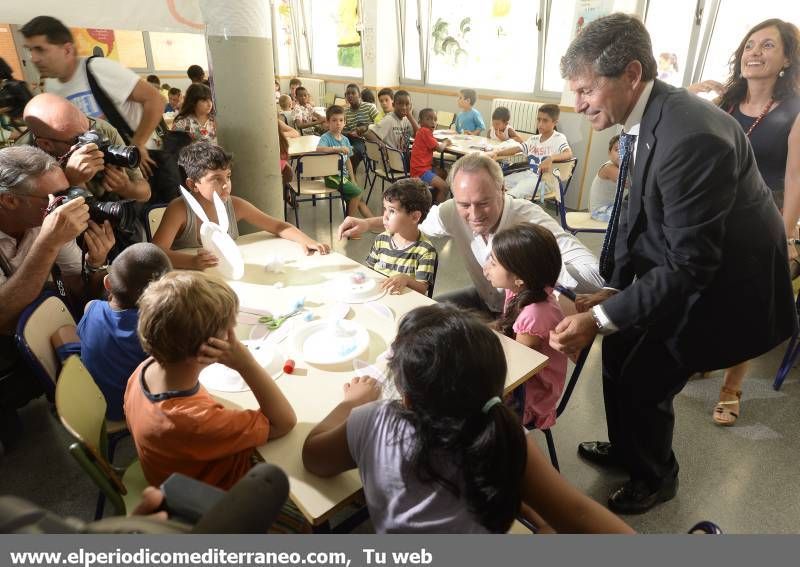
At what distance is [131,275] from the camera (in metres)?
1.42

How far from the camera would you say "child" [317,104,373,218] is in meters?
4.60

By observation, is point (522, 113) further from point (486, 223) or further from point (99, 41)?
point (99, 41)

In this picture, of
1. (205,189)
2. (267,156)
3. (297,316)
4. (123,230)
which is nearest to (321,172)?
(267,156)

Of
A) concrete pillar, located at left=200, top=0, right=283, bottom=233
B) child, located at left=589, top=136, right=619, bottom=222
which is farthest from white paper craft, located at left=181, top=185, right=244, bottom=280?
child, located at left=589, top=136, right=619, bottom=222

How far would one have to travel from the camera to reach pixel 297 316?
1626 mm

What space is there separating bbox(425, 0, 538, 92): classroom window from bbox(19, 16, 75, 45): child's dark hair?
5.69 metres

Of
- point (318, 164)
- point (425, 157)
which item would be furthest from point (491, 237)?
point (425, 157)

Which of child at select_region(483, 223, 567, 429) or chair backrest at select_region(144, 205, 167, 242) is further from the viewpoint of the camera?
chair backrest at select_region(144, 205, 167, 242)

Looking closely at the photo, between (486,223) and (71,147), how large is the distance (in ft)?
5.56

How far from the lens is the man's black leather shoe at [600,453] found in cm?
199

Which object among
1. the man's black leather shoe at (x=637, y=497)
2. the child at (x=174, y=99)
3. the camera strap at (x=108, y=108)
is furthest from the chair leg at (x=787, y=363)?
the child at (x=174, y=99)

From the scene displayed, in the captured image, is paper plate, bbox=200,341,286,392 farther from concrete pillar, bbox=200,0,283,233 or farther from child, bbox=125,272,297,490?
concrete pillar, bbox=200,0,283,233

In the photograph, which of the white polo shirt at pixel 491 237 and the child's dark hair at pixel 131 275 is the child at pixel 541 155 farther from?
the child's dark hair at pixel 131 275
